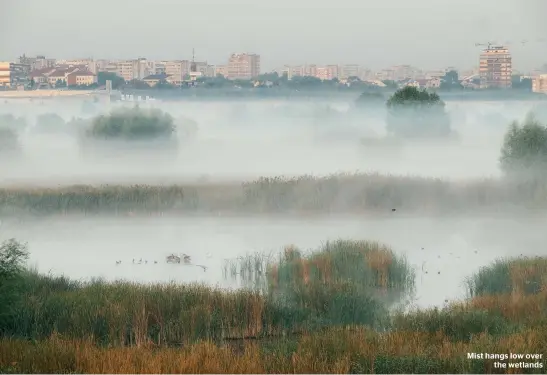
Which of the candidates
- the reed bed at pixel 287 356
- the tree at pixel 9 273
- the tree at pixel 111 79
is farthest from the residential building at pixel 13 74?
the reed bed at pixel 287 356

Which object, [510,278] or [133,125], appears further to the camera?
[133,125]

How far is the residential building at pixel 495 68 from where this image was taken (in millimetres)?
5301

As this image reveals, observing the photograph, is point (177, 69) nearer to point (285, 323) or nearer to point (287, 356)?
point (285, 323)

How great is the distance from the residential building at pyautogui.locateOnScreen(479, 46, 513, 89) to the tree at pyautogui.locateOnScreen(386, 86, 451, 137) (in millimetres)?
318

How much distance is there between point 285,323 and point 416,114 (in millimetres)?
1441

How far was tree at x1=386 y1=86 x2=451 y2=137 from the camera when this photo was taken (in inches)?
205

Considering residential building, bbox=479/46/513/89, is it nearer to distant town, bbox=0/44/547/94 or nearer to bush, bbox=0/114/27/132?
distant town, bbox=0/44/547/94

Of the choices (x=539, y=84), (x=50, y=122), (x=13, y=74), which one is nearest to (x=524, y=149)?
(x=539, y=84)

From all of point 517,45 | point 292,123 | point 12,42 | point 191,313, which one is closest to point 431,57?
point 517,45

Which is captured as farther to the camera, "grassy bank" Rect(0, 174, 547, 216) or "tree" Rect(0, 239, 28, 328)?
"grassy bank" Rect(0, 174, 547, 216)

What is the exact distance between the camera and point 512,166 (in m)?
5.19

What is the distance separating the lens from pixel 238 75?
5.36 meters

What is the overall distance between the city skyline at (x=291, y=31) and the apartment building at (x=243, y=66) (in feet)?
0.12

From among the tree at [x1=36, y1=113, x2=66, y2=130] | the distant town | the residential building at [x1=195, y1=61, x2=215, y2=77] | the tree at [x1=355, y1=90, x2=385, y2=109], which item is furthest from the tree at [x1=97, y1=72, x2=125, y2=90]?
the tree at [x1=355, y1=90, x2=385, y2=109]
